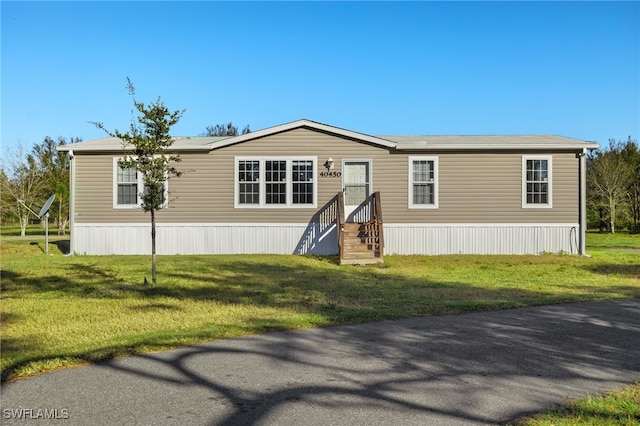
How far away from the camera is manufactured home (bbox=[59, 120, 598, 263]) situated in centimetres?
1697

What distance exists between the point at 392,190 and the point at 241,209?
476cm

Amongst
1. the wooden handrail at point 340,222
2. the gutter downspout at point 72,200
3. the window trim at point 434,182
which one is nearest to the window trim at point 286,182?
the wooden handrail at point 340,222

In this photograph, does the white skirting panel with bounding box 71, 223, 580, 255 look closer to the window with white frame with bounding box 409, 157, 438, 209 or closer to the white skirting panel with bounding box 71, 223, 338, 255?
the white skirting panel with bounding box 71, 223, 338, 255

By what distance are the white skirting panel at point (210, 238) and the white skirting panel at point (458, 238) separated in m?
2.05

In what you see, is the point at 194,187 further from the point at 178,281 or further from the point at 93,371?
the point at 93,371

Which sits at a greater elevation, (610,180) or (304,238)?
(610,180)

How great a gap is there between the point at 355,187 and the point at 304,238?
227 cm

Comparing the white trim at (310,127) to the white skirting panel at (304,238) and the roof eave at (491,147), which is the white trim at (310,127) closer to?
the roof eave at (491,147)

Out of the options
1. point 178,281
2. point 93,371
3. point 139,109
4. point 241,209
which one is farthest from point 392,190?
point 93,371

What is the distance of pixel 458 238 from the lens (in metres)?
17.0

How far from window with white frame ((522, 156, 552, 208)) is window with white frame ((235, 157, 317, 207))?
672cm

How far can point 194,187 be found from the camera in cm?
1698

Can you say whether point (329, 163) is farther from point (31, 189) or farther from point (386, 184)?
point (31, 189)

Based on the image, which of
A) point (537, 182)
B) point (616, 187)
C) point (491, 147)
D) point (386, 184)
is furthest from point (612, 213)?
point (386, 184)
